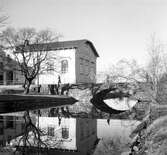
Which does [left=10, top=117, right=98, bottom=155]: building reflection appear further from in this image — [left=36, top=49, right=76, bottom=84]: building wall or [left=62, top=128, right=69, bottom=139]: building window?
[left=36, top=49, right=76, bottom=84]: building wall

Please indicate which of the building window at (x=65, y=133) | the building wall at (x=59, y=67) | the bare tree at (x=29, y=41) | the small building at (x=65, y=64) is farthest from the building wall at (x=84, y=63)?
the building window at (x=65, y=133)

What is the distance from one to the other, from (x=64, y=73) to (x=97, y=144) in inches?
986

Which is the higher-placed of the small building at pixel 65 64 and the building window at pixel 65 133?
the small building at pixel 65 64

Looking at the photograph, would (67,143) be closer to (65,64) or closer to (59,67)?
(59,67)

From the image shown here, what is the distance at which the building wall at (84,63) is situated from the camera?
32.5m

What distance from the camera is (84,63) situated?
1378 inches

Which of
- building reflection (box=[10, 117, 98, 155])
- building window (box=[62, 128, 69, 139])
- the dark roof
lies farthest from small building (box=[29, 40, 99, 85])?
building reflection (box=[10, 117, 98, 155])

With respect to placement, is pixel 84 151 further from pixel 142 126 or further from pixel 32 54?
pixel 32 54

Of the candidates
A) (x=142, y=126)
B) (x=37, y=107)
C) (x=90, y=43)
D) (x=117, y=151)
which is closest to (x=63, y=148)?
(x=117, y=151)

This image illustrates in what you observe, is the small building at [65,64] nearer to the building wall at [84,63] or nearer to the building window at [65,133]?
the building wall at [84,63]

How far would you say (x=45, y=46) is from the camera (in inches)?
1190

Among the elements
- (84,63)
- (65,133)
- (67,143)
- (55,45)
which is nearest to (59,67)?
(55,45)

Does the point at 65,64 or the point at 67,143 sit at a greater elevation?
the point at 65,64

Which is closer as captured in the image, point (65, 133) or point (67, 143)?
point (67, 143)
